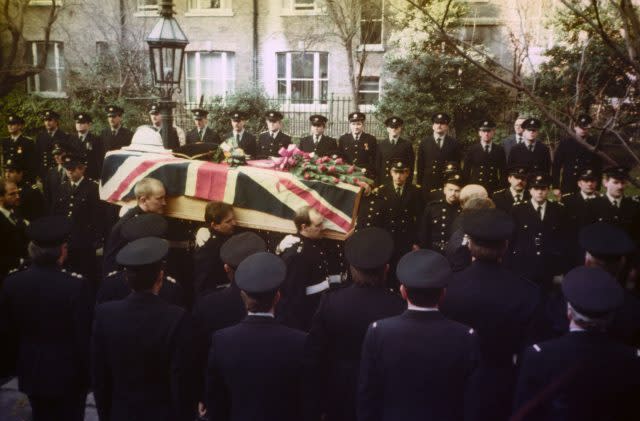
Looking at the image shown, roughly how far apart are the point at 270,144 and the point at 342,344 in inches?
256

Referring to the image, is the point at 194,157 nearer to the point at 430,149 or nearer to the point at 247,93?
the point at 430,149

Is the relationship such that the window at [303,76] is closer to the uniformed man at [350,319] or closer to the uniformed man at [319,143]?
the uniformed man at [319,143]

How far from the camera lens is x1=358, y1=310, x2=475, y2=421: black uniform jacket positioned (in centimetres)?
263

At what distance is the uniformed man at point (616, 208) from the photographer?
5863 millimetres

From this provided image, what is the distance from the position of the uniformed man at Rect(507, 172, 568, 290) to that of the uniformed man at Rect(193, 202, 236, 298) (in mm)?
2913

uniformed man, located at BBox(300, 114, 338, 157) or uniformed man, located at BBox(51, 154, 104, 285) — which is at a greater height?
uniformed man, located at BBox(300, 114, 338, 157)

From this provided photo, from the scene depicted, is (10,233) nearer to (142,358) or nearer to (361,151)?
(142,358)

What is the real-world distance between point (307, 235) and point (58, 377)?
77.3 inches

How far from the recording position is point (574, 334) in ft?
8.23

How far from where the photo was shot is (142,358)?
291 centimetres

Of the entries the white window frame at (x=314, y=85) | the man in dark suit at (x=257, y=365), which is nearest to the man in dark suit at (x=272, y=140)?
the man in dark suit at (x=257, y=365)

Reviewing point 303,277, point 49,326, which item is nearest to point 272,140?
point 303,277

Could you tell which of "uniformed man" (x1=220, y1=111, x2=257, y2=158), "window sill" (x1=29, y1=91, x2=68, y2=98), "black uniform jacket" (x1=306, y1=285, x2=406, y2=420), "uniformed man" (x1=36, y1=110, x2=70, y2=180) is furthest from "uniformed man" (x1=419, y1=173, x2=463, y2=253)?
"window sill" (x1=29, y1=91, x2=68, y2=98)

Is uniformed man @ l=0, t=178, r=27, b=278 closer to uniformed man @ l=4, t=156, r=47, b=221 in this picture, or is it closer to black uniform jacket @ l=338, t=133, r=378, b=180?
uniformed man @ l=4, t=156, r=47, b=221
